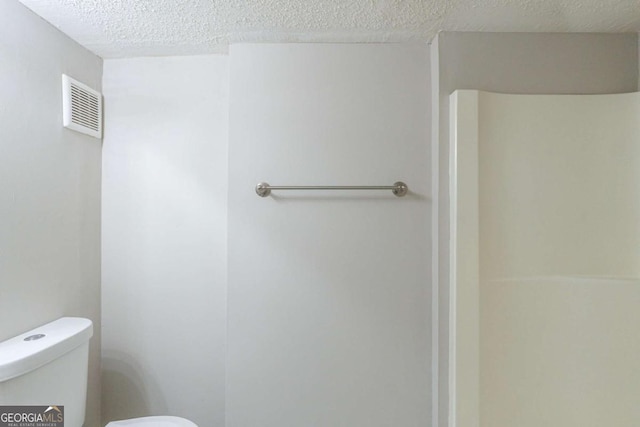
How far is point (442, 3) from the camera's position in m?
0.97

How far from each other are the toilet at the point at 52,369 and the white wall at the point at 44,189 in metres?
Answer: 0.10

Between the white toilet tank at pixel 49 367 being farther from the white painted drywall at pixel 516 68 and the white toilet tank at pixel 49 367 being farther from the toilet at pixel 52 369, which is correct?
the white painted drywall at pixel 516 68

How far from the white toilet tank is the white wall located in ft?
0.29

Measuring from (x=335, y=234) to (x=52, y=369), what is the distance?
1020mm

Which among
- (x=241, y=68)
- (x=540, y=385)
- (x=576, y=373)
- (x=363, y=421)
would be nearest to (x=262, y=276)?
(x=363, y=421)

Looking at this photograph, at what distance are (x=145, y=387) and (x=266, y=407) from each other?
0.58 meters

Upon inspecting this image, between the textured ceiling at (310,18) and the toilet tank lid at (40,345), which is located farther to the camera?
the textured ceiling at (310,18)

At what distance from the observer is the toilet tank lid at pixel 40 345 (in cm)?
81

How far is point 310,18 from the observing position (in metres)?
1.05

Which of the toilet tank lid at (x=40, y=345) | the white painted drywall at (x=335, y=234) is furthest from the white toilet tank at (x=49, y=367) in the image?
the white painted drywall at (x=335, y=234)

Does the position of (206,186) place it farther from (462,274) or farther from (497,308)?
(497,308)

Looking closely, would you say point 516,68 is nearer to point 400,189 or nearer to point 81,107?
point 400,189

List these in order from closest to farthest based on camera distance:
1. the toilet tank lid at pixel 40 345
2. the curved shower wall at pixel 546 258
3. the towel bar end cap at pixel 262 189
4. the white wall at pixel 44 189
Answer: the toilet tank lid at pixel 40 345 < the white wall at pixel 44 189 < the curved shower wall at pixel 546 258 < the towel bar end cap at pixel 262 189

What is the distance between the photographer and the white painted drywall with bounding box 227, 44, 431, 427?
120 centimetres
